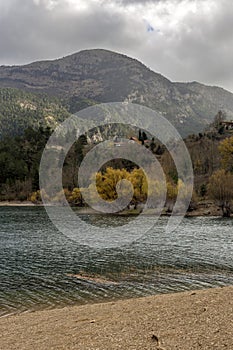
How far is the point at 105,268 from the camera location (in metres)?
31.6

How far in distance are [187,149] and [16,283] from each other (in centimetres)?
13567

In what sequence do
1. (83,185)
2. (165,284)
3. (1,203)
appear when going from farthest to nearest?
(1,203) < (83,185) < (165,284)

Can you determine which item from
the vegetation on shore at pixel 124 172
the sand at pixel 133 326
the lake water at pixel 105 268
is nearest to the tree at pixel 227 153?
the vegetation on shore at pixel 124 172

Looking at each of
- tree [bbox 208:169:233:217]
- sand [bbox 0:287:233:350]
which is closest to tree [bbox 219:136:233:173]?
tree [bbox 208:169:233:217]

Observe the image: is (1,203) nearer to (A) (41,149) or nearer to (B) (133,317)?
(A) (41,149)

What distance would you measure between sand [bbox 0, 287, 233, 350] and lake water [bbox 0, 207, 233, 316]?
457 centimetres

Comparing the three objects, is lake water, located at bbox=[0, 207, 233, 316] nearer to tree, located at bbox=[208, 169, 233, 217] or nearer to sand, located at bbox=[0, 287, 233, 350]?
sand, located at bbox=[0, 287, 233, 350]

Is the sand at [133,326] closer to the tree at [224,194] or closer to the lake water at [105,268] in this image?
the lake water at [105,268]

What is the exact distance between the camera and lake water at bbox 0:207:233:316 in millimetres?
23656

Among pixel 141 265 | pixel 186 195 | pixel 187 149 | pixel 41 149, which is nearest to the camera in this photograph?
pixel 141 265

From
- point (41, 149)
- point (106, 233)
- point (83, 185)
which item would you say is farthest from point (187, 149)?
point (106, 233)

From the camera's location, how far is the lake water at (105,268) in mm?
23656

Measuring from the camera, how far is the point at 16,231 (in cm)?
5797

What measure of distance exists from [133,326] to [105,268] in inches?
702
